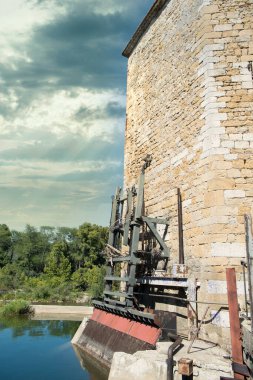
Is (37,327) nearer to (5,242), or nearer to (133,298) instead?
(133,298)

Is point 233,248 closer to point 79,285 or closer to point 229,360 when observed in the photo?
point 229,360

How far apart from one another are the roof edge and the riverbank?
1045 centimetres

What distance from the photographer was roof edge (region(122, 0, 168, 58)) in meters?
8.24

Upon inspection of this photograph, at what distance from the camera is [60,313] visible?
14.6m

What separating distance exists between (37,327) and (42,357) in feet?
14.6

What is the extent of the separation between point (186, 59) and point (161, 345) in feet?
18.4

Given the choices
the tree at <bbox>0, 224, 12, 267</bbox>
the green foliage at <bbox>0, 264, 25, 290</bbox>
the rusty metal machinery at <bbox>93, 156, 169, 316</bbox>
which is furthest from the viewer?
the tree at <bbox>0, 224, 12, 267</bbox>

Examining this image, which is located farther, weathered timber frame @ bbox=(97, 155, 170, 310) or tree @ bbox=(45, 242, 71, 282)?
tree @ bbox=(45, 242, 71, 282)

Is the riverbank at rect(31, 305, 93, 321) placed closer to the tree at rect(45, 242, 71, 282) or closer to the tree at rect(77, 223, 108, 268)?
the tree at rect(45, 242, 71, 282)

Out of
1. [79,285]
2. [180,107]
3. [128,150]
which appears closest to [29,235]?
[79,285]

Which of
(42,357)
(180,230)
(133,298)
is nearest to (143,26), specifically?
(180,230)

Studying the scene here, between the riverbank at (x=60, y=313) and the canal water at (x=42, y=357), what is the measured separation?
3.01m

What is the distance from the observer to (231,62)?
6.09m

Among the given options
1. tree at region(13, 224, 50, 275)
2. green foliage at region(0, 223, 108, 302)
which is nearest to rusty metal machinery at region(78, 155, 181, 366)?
green foliage at region(0, 223, 108, 302)
